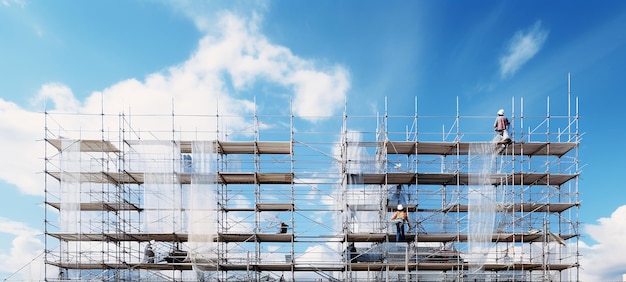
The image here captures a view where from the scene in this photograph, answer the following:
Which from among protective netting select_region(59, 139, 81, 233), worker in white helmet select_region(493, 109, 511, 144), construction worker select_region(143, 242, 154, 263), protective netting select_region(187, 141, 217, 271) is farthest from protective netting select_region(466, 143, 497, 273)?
protective netting select_region(59, 139, 81, 233)

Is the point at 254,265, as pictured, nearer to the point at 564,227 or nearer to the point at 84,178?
the point at 84,178

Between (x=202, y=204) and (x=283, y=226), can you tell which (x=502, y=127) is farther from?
(x=202, y=204)

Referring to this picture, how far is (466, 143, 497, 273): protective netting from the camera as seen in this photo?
1934 centimetres

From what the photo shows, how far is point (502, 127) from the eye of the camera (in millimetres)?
19797

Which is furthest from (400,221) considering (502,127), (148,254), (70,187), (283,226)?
(70,187)

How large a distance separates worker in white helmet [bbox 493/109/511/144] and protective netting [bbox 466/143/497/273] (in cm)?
55

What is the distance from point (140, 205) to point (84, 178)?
2.28 m

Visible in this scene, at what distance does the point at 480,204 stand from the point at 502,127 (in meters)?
2.83

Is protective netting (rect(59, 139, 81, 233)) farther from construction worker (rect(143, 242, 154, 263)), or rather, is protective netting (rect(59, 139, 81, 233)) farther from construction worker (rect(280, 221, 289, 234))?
construction worker (rect(280, 221, 289, 234))

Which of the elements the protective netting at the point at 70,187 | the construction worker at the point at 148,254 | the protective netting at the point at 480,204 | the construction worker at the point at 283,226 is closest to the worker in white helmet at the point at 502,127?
the protective netting at the point at 480,204

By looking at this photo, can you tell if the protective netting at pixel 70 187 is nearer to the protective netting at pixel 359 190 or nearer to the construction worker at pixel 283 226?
the construction worker at pixel 283 226

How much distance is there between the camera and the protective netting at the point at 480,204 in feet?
63.5

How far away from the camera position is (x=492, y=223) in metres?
19.5

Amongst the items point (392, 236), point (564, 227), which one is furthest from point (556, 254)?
point (392, 236)
